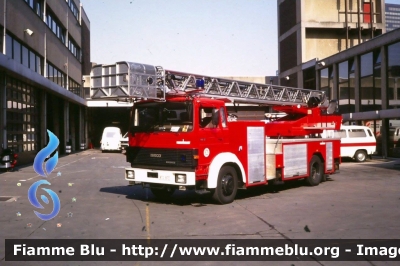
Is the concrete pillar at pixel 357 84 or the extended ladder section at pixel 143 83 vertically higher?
the concrete pillar at pixel 357 84

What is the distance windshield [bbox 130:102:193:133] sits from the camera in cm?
1067

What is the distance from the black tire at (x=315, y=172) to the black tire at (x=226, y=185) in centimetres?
448

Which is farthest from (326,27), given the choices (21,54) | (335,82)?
(21,54)

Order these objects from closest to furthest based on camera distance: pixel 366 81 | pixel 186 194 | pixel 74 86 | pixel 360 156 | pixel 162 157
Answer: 1. pixel 162 157
2. pixel 186 194
3. pixel 360 156
4. pixel 366 81
5. pixel 74 86

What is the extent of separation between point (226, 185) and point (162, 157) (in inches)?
69.6

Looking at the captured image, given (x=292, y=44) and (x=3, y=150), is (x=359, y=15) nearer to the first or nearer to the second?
(x=292, y=44)

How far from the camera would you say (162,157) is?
35.5ft

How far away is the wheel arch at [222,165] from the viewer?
1070 centimetres

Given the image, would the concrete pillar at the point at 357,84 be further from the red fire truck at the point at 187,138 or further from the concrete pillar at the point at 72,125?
the concrete pillar at the point at 72,125

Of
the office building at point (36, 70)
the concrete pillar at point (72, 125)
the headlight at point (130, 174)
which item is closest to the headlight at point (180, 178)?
the headlight at point (130, 174)

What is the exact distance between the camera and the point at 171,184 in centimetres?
1066

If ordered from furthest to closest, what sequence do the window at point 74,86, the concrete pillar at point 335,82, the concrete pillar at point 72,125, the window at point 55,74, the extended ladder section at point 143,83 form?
the concrete pillar at point 72,125 < the window at point 74,86 < the concrete pillar at point 335,82 < the window at point 55,74 < the extended ladder section at point 143,83

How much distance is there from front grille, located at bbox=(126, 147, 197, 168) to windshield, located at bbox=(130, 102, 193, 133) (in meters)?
0.51

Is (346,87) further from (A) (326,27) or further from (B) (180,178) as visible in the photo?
(B) (180,178)
